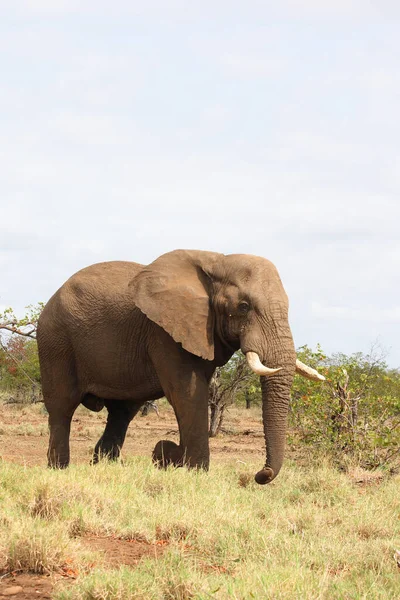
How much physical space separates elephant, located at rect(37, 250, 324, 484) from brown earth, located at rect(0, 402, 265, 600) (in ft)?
5.02

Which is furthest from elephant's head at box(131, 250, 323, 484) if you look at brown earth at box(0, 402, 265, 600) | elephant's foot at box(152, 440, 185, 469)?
brown earth at box(0, 402, 265, 600)

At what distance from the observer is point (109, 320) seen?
10328 mm

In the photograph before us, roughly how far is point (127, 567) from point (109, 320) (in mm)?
5435

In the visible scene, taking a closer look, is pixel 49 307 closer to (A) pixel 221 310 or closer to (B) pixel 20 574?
(A) pixel 221 310

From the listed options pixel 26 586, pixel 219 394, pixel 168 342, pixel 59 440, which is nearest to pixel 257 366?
pixel 168 342

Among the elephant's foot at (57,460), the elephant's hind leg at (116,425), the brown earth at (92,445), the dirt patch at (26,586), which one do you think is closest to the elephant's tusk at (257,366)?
the brown earth at (92,445)

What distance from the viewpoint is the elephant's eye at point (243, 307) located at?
916 cm

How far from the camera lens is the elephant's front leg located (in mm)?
9242

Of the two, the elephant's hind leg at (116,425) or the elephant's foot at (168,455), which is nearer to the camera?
the elephant's foot at (168,455)

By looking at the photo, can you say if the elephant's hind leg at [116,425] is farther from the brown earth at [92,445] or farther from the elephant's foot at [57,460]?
the brown earth at [92,445]

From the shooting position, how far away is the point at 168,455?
9609mm

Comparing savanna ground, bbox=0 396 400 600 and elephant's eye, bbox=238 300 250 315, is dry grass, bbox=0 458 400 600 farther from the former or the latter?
elephant's eye, bbox=238 300 250 315

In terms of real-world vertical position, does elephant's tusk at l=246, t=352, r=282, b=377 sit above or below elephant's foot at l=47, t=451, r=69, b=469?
above

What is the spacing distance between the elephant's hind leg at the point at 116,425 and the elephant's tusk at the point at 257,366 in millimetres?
2731
